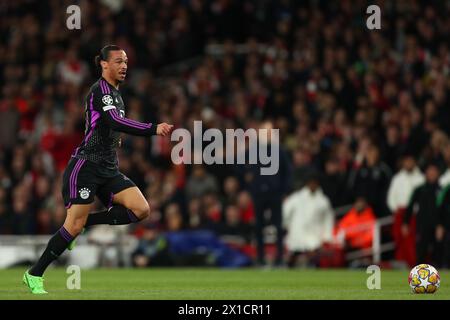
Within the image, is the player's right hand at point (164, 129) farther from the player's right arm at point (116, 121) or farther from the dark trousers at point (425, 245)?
the dark trousers at point (425, 245)

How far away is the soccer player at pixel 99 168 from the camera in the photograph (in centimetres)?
1145

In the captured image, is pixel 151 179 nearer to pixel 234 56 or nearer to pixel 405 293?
pixel 234 56

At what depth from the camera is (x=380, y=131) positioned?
2112 centimetres

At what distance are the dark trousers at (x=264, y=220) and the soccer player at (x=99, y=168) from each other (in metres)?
6.48

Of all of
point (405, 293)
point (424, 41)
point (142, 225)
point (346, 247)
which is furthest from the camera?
point (424, 41)

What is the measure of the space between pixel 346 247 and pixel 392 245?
815 millimetres

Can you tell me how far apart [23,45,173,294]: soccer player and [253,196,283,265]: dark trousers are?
21.3ft

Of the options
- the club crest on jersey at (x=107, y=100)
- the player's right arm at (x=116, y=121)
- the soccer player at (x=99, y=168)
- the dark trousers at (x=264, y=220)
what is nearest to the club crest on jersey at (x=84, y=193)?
the soccer player at (x=99, y=168)

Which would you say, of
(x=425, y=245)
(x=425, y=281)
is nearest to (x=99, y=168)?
(x=425, y=281)

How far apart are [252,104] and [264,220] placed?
468 centimetres

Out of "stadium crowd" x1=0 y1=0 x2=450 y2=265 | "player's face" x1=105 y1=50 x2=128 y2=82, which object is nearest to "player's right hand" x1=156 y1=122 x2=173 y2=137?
"player's face" x1=105 y1=50 x2=128 y2=82

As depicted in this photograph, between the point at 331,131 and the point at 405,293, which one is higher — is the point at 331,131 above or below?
above

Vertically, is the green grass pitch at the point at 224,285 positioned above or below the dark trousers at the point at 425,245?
below

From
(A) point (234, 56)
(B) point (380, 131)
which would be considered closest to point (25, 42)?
(A) point (234, 56)
